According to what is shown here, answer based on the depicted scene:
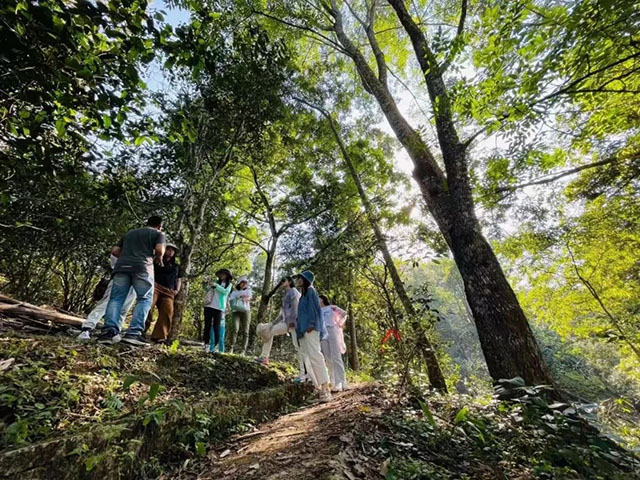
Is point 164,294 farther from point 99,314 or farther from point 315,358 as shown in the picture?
point 315,358

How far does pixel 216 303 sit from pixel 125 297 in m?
2.72

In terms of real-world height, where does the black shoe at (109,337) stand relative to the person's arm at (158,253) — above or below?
below

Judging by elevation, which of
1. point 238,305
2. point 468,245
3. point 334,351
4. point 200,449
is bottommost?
point 200,449

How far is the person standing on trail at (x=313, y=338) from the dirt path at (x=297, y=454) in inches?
61.4

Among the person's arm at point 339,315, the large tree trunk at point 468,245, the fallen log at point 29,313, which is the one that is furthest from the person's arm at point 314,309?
the fallen log at point 29,313

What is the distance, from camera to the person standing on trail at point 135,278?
438cm

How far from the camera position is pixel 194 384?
4.22m

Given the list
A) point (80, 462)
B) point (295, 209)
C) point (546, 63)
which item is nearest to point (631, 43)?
point (546, 63)

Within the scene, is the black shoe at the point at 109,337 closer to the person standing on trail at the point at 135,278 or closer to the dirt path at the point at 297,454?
the person standing on trail at the point at 135,278

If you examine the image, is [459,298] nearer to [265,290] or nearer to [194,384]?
[265,290]

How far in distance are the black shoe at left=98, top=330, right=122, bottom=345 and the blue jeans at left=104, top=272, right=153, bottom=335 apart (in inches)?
1.4

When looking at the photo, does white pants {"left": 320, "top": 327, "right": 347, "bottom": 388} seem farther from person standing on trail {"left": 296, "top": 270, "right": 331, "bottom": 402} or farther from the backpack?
the backpack

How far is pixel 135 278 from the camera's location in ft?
14.8

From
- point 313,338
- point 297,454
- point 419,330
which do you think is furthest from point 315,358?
point 297,454
